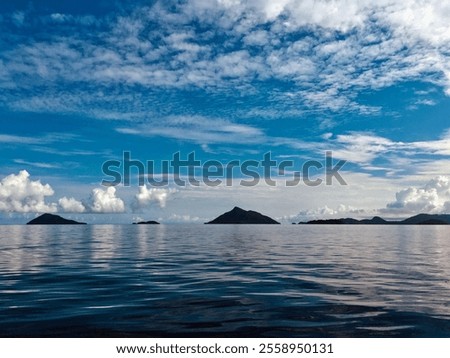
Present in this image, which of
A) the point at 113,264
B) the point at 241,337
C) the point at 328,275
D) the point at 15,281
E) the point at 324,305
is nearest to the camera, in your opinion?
the point at 241,337

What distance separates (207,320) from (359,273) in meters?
17.6

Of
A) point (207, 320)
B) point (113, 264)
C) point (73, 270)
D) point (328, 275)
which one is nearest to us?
point (207, 320)

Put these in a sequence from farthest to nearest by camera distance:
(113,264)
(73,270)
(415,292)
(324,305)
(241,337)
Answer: (113,264) → (73,270) → (415,292) → (324,305) → (241,337)

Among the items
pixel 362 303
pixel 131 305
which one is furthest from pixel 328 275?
pixel 131 305

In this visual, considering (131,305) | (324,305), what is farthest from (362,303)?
(131,305)

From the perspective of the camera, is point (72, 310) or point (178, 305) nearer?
point (72, 310)

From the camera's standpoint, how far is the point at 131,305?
1806 centimetres

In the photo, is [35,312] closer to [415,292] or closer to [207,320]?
[207,320]

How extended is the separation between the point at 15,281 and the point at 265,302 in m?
17.4

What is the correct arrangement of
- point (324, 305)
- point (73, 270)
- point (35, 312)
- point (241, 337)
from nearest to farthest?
point (241, 337)
point (35, 312)
point (324, 305)
point (73, 270)

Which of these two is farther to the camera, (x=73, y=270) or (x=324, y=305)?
(x=73, y=270)

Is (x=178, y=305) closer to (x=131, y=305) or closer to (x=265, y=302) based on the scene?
(x=131, y=305)

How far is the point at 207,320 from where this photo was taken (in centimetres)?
1540

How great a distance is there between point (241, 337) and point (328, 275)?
53.1 feet
